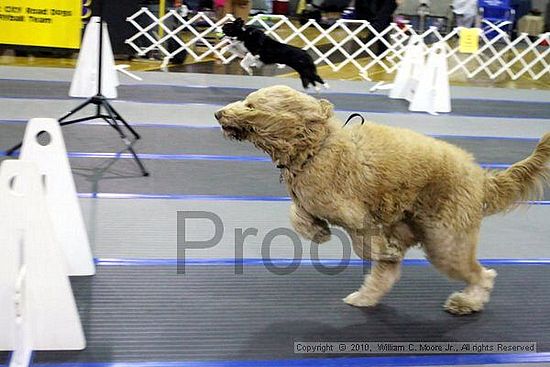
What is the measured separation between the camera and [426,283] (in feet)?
11.8

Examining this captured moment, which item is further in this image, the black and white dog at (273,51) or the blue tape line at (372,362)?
the black and white dog at (273,51)

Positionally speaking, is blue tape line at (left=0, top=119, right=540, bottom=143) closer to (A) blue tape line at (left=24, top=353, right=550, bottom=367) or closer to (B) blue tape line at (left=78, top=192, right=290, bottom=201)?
(B) blue tape line at (left=78, top=192, right=290, bottom=201)

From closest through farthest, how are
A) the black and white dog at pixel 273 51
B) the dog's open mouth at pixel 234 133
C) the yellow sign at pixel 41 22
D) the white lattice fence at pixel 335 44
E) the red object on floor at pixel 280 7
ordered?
1. the dog's open mouth at pixel 234 133
2. the black and white dog at pixel 273 51
3. the yellow sign at pixel 41 22
4. the white lattice fence at pixel 335 44
5. the red object on floor at pixel 280 7

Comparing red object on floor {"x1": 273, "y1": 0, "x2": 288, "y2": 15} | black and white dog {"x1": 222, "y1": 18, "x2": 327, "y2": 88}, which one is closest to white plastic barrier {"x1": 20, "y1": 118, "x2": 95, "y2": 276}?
black and white dog {"x1": 222, "y1": 18, "x2": 327, "y2": 88}

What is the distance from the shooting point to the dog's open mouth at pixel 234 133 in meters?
2.74

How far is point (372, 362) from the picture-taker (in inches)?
111

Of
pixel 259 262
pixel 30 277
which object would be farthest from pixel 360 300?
pixel 30 277

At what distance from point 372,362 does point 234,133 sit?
1.09m

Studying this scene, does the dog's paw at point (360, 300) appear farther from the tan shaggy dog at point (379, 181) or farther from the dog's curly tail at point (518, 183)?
the dog's curly tail at point (518, 183)

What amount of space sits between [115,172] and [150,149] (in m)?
0.72

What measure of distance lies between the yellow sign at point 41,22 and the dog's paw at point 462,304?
7.15 metres

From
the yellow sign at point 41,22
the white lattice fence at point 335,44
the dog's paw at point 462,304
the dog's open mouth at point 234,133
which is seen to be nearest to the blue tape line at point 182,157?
the dog's paw at point 462,304

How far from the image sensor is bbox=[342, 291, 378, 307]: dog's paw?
3260mm

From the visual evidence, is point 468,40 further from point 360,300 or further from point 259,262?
point 360,300
